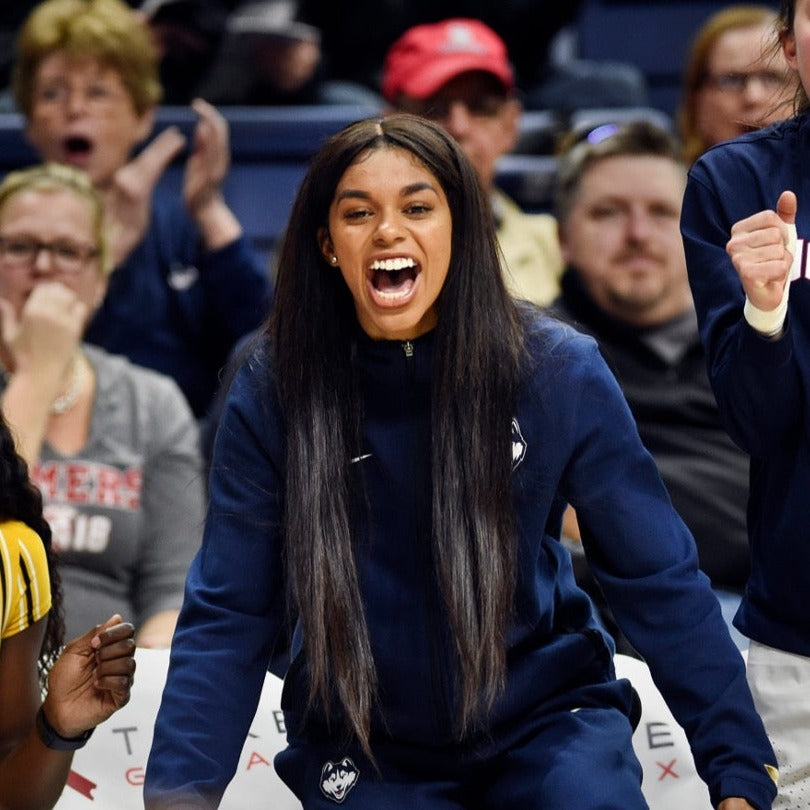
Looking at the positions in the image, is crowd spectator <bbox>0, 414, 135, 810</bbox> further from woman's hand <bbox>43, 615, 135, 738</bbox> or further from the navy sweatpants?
the navy sweatpants

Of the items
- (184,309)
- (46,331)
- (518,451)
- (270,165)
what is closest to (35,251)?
(46,331)

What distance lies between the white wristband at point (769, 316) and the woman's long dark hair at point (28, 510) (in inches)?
37.1

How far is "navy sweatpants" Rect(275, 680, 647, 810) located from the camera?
182 cm

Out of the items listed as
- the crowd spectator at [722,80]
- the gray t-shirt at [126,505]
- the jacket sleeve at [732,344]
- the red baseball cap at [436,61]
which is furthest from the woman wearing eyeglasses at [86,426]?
the crowd spectator at [722,80]

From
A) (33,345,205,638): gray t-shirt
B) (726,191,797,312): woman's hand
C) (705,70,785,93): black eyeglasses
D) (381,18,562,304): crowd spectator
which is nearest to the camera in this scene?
(726,191,797,312): woman's hand

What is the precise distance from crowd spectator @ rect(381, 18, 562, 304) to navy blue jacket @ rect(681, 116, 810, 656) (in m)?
1.85

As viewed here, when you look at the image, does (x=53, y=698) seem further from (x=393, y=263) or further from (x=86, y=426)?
(x=86, y=426)

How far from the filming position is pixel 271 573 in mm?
1939

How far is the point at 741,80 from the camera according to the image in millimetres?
3631

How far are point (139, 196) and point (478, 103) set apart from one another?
87cm

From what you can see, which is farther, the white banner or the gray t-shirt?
the gray t-shirt

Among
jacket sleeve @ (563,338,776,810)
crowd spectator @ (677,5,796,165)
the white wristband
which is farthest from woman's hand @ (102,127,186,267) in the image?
the white wristband

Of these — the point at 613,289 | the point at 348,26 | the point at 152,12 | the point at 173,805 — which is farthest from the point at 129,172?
the point at 173,805

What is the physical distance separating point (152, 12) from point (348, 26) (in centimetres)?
90
